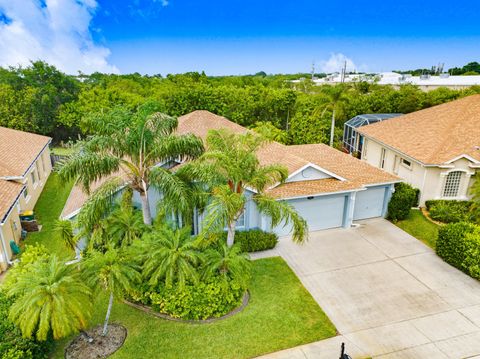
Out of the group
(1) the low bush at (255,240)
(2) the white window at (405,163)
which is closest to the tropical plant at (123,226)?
(1) the low bush at (255,240)

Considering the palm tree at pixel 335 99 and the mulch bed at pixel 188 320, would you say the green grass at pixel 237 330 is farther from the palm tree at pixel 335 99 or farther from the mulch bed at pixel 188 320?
the palm tree at pixel 335 99

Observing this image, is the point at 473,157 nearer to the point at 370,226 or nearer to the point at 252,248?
the point at 370,226

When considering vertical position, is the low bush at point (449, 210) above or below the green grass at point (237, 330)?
above

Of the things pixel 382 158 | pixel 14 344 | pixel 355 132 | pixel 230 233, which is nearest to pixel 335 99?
pixel 355 132

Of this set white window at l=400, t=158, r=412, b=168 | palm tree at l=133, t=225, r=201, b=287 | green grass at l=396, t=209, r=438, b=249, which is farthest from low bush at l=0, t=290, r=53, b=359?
white window at l=400, t=158, r=412, b=168

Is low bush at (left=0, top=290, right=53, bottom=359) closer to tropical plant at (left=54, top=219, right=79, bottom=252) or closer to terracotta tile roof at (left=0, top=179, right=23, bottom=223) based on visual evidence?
tropical plant at (left=54, top=219, right=79, bottom=252)

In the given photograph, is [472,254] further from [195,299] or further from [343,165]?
[195,299]
